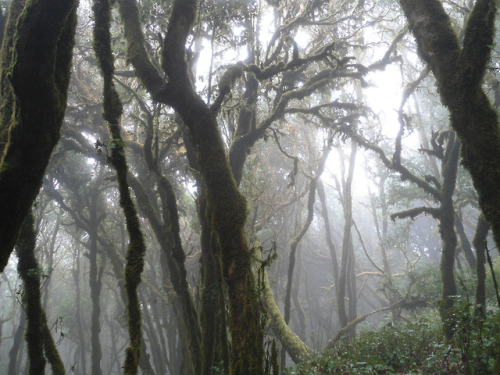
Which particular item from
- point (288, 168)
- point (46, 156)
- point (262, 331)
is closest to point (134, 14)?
point (46, 156)

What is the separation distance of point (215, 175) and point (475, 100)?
3415 mm

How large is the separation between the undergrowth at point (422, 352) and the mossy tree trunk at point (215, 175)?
2634 mm

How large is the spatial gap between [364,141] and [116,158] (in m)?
9.78

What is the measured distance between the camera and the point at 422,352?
21.0 ft

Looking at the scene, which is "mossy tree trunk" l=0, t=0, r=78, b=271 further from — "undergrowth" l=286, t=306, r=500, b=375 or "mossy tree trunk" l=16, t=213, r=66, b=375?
"undergrowth" l=286, t=306, r=500, b=375

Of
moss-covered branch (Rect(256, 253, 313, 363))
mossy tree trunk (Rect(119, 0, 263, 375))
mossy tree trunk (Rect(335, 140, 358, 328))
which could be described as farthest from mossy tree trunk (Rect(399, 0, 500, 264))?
mossy tree trunk (Rect(335, 140, 358, 328))

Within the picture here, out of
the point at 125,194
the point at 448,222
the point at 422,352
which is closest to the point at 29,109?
the point at 125,194

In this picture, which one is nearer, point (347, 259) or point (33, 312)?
point (33, 312)

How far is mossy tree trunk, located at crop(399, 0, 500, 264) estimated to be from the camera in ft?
11.5

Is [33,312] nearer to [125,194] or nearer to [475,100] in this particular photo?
[125,194]

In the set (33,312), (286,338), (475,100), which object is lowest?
(286,338)

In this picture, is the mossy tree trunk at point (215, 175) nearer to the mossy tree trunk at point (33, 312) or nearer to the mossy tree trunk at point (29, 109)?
the mossy tree trunk at point (29, 109)

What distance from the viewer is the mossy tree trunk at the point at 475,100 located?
351 centimetres

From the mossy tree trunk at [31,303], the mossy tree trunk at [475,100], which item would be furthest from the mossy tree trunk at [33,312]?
the mossy tree trunk at [475,100]
